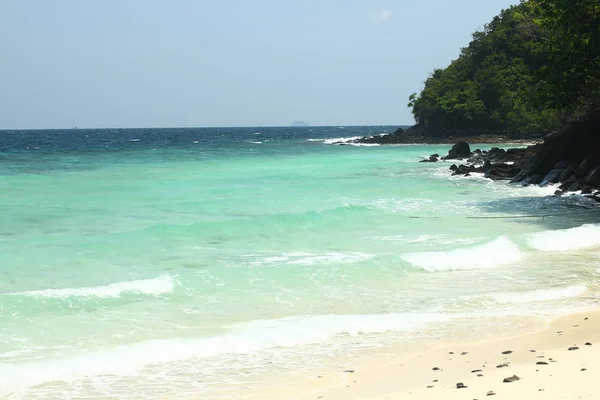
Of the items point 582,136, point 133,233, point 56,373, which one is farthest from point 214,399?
point 582,136

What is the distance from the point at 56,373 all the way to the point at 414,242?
10.1 metres

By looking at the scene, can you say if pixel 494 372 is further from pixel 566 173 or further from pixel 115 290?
pixel 566 173

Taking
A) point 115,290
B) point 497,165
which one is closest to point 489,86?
point 497,165

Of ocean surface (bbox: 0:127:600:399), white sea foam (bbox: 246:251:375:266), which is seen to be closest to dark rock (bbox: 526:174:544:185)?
ocean surface (bbox: 0:127:600:399)

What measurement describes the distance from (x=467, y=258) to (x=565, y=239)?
10.0 feet

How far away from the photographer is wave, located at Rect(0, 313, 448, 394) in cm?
789

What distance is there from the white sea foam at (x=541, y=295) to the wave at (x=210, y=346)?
151 cm

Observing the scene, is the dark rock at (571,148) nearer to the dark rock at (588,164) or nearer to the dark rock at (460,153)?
the dark rock at (588,164)

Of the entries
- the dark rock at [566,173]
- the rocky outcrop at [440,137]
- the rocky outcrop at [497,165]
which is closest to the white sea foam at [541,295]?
the dark rock at [566,173]

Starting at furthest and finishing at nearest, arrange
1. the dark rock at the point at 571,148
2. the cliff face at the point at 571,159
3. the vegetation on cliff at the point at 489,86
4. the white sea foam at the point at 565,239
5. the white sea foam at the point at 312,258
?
→ the vegetation on cliff at the point at 489,86 < the dark rock at the point at 571,148 < the cliff face at the point at 571,159 < the white sea foam at the point at 565,239 < the white sea foam at the point at 312,258

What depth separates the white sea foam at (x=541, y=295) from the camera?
35.8 feet

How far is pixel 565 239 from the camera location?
15.7m

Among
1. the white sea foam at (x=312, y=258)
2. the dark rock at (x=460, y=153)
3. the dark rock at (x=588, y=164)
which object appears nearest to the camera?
the white sea foam at (x=312, y=258)

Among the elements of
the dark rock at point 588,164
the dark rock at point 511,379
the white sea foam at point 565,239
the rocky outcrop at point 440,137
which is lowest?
the dark rock at point 511,379
